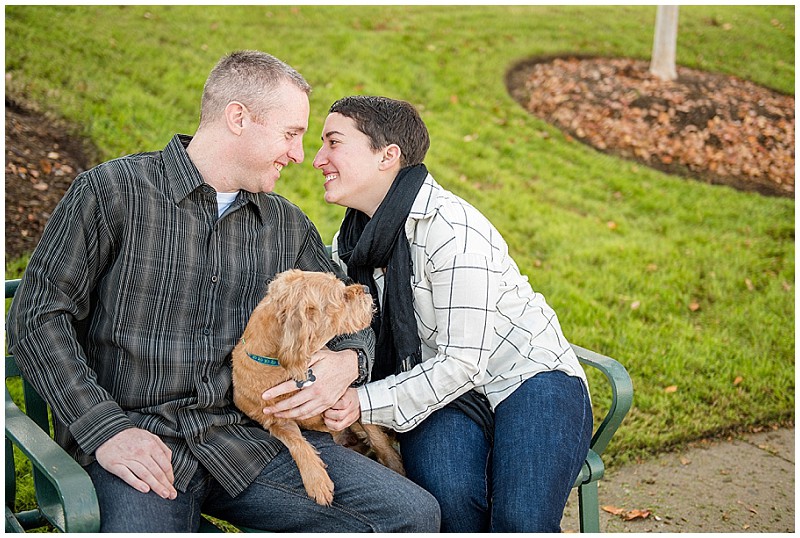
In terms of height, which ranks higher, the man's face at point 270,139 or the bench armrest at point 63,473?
the man's face at point 270,139

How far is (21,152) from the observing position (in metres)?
7.12

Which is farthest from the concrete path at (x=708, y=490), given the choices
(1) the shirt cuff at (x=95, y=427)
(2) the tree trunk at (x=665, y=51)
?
(2) the tree trunk at (x=665, y=51)

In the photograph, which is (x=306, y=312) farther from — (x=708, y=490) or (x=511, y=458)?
(x=708, y=490)

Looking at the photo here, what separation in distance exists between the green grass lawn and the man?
3.06 metres

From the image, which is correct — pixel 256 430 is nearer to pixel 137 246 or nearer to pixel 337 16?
pixel 137 246

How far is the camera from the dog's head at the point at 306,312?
289cm

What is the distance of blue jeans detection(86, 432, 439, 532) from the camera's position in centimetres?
281

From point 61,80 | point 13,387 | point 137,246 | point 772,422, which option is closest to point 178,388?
point 137,246

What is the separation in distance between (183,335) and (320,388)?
0.53m

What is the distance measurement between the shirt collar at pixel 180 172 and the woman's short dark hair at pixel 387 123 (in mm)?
648

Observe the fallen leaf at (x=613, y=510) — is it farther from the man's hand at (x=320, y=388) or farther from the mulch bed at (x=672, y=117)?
the mulch bed at (x=672, y=117)

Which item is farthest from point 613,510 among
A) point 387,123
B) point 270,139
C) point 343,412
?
point 270,139

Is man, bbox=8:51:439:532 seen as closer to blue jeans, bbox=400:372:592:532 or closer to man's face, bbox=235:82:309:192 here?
man's face, bbox=235:82:309:192

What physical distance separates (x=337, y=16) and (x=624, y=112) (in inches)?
170
